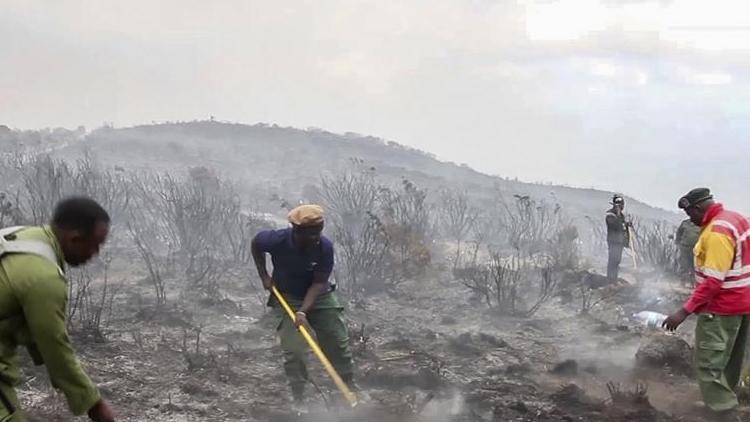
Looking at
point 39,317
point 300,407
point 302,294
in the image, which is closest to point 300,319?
point 302,294

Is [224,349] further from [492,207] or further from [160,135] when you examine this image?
[160,135]

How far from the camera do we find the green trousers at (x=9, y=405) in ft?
7.10

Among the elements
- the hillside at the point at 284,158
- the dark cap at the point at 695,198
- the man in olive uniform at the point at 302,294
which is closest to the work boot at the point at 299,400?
the man in olive uniform at the point at 302,294

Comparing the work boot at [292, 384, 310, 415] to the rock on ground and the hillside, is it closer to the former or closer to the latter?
the rock on ground

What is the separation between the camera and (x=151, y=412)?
4480mm

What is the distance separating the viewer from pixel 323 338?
459cm

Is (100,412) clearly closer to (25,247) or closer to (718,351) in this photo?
(25,247)

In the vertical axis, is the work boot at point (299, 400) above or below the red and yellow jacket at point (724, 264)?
below

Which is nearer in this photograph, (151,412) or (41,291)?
(41,291)

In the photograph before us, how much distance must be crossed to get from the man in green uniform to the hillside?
632 inches

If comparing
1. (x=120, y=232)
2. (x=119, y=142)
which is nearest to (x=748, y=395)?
(x=120, y=232)

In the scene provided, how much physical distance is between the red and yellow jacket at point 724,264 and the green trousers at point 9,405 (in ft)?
12.3

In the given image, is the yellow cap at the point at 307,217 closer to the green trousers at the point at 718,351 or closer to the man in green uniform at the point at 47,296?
the man in green uniform at the point at 47,296

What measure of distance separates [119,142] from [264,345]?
63.3ft
